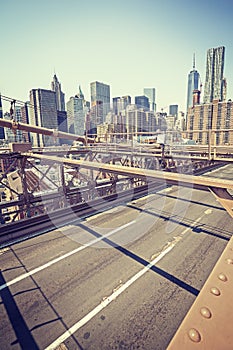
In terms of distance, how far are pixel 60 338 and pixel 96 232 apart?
4.87m

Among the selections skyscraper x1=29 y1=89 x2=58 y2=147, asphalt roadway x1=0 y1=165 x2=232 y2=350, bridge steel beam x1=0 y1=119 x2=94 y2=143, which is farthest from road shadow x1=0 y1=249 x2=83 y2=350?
skyscraper x1=29 y1=89 x2=58 y2=147

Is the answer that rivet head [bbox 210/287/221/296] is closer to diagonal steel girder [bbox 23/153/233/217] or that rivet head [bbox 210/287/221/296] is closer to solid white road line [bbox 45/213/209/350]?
diagonal steel girder [bbox 23/153/233/217]

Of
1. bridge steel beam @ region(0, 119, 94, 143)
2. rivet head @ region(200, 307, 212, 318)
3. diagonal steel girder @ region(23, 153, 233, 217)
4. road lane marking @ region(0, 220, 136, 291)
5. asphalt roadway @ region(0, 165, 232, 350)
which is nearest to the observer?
rivet head @ region(200, 307, 212, 318)

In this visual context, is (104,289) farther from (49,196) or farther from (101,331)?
(49,196)

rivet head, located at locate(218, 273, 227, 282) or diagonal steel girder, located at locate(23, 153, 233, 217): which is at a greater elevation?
rivet head, located at locate(218, 273, 227, 282)

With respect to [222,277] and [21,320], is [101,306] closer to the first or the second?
[21,320]

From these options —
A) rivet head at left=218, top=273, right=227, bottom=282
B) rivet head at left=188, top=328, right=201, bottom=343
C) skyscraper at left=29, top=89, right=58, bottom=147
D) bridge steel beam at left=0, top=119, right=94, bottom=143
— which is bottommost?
rivet head at left=188, top=328, right=201, bottom=343

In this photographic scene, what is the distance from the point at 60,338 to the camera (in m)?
4.63

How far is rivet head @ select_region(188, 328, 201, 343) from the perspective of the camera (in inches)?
31.1

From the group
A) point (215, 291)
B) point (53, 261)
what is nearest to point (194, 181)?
point (215, 291)

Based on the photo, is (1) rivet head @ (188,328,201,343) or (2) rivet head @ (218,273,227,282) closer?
(1) rivet head @ (188,328,201,343)

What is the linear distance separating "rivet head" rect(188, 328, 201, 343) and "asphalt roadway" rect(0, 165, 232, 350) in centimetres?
491

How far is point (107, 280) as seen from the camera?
6426 millimetres

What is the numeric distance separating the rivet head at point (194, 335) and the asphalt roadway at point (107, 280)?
4908mm
